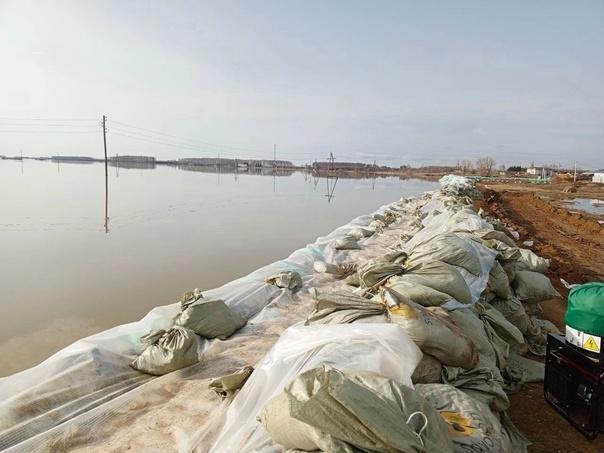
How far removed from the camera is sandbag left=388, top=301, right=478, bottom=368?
2.06 m

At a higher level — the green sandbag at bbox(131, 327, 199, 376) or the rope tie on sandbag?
the rope tie on sandbag

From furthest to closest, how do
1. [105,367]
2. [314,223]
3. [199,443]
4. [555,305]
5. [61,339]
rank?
[314,223] < [555,305] < [61,339] < [105,367] < [199,443]

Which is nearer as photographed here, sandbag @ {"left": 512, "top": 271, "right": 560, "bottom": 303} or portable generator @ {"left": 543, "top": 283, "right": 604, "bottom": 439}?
portable generator @ {"left": 543, "top": 283, "right": 604, "bottom": 439}

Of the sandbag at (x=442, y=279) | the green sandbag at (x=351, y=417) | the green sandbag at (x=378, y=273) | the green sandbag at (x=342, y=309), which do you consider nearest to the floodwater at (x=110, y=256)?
the green sandbag at (x=342, y=309)

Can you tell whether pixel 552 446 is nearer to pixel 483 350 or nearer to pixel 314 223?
pixel 483 350

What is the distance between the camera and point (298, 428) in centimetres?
125

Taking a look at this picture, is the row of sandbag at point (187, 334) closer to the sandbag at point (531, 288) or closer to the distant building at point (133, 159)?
the sandbag at point (531, 288)

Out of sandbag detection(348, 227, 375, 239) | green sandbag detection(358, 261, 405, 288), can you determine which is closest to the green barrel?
green sandbag detection(358, 261, 405, 288)

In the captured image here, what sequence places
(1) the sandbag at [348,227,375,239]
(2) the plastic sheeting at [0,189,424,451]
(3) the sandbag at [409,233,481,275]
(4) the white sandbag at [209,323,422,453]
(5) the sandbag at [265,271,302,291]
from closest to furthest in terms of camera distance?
(4) the white sandbag at [209,323,422,453]
(2) the plastic sheeting at [0,189,424,451]
(3) the sandbag at [409,233,481,275]
(5) the sandbag at [265,271,302,291]
(1) the sandbag at [348,227,375,239]

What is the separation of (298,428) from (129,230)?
317 inches

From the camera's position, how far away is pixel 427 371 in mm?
2127

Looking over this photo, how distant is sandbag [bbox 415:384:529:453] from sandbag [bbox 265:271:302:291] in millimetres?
2268

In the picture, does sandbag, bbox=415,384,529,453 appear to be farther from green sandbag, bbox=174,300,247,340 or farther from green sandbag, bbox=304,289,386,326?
green sandbag, bbox=174,300,247,340

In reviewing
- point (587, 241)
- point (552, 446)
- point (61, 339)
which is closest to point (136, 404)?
point (61, 339)
